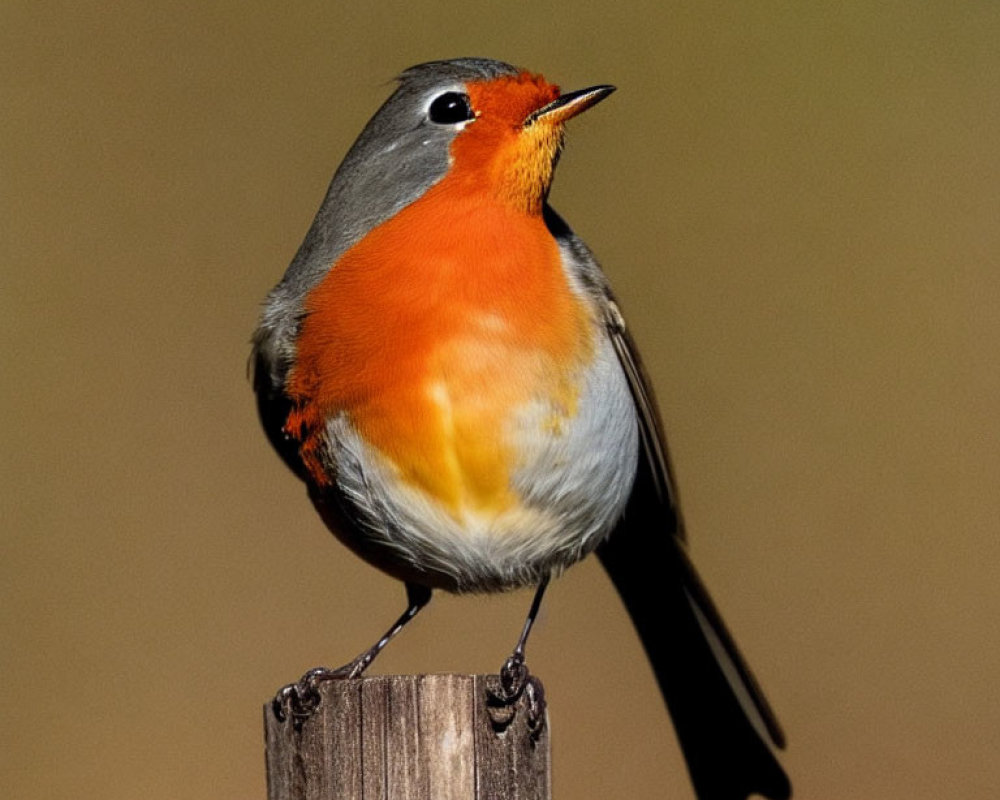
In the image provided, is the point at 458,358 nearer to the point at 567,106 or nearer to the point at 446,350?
the point at 446,350

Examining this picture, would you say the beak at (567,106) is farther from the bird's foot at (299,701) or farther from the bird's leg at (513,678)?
the bird's foot at (299,701)

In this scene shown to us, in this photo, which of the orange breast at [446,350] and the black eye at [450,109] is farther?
the black eye at [450,109]

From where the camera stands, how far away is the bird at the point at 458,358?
2885 millimetres

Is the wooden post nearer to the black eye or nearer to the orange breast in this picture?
the orange breast

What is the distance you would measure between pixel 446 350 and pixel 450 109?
2.01 ft

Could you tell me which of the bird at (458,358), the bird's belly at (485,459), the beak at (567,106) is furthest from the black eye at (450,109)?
the bird's belly at (485,459)

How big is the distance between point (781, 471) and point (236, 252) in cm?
192

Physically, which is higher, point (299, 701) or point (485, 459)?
point (485, 459)

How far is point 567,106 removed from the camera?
309cm

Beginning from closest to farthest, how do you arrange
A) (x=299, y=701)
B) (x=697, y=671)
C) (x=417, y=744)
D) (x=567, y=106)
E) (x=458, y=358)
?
1. (x=417, y=744)
2. (x=299, y=701)
3. (x=458, y=358)
4. (x=567, y=106)
5. (x=697, y=671)

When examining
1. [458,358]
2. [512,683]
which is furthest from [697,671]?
[512,683]

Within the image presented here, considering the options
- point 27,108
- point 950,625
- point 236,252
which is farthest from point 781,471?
point 27,108

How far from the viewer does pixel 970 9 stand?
5871 mm

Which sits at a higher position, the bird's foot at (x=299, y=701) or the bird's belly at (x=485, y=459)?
the bird's belly at (x=485, y=459)
